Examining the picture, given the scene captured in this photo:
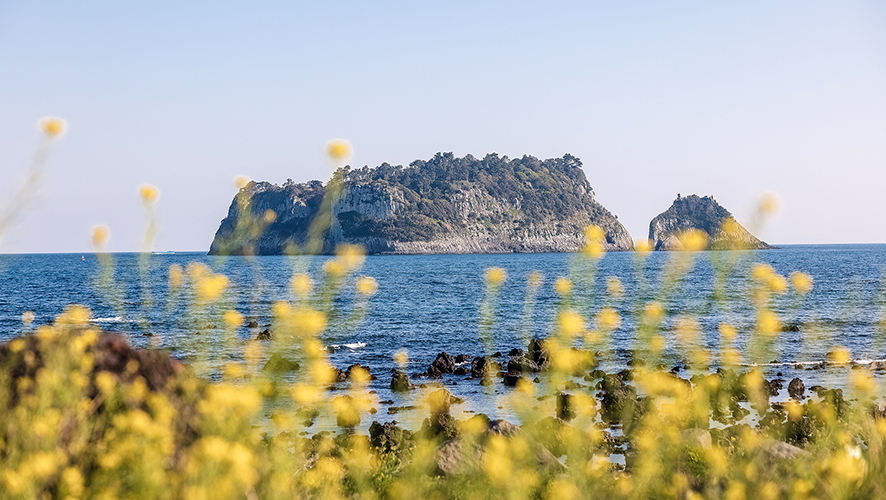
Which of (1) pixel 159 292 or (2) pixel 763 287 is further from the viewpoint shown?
(1) pixel 159 292

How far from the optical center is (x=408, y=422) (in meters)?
14.6

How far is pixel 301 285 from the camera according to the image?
4980mm

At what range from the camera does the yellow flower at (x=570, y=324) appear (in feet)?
15.4

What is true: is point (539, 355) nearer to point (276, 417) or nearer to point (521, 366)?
point (521, 366)

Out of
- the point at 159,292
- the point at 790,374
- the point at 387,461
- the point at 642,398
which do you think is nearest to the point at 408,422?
the point at 642,398

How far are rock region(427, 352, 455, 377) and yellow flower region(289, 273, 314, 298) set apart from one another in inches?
642

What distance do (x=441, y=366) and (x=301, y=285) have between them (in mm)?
17093

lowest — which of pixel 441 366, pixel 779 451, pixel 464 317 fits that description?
pixel 441 366

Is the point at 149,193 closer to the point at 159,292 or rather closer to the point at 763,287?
the point at 763,287

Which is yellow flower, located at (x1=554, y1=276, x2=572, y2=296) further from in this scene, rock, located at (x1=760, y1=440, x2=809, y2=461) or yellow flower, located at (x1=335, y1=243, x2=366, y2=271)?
rock, located at (x1=760, y1=440, x2=809, y2=461)

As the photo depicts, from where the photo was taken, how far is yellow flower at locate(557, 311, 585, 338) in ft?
15.4

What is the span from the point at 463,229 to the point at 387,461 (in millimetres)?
191478

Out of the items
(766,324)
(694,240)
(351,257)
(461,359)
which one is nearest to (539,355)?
(461,359)

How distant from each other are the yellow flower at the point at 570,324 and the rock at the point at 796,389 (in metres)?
14.3
